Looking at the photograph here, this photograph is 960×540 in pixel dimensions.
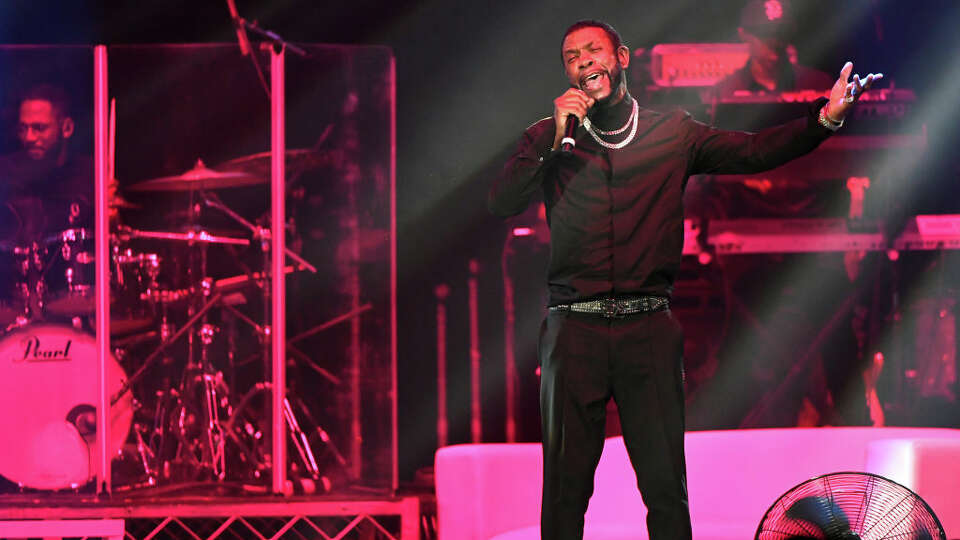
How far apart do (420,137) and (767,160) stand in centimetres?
304

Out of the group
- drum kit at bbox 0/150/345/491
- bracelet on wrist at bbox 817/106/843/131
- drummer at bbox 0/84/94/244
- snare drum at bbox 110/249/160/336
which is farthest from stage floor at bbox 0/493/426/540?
bracelet on wrist at bbox 817/106/843/131

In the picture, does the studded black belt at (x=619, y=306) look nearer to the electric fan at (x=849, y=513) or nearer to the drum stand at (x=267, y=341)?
the electric fan at (x=849, y=513)

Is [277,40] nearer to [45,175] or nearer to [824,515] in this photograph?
[45,175]

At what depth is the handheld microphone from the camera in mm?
2254

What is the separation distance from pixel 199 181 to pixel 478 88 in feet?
4.99

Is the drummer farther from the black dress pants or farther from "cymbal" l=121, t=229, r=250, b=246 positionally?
the black dress pants

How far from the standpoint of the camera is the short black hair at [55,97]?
453 centimetres

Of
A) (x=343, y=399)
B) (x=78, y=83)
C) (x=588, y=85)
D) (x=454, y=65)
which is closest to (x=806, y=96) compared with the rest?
(x=454, y=65)

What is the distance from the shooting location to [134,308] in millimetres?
4496

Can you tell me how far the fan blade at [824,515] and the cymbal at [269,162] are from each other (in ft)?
8.72

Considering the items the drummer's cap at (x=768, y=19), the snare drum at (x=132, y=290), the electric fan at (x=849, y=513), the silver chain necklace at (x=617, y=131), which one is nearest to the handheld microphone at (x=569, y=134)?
the silver chain necklace at (x=617, y=131)

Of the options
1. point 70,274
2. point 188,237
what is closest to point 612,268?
point 188,237

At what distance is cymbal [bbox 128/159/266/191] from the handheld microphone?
8.20 feet

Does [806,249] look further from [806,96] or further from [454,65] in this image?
[454,65]
